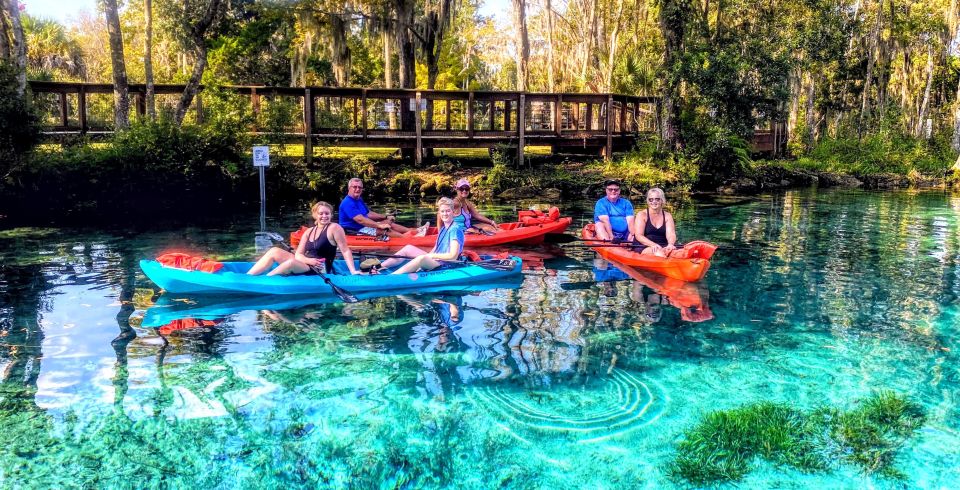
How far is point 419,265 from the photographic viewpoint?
1016 cm

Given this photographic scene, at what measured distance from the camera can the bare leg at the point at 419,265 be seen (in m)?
10.1

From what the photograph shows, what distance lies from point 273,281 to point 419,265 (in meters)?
1.96

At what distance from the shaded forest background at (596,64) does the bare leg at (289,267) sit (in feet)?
35.9

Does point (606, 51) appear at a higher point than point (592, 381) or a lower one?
higher

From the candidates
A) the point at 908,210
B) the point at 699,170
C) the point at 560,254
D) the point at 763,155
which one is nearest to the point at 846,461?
the point at 560,254

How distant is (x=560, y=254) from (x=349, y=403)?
7738 millimetres

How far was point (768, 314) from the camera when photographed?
8844 mm

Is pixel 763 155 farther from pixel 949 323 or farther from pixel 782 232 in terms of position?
pixel 949 323

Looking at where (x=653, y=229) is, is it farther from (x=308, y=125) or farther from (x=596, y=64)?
(x=596, y=64)

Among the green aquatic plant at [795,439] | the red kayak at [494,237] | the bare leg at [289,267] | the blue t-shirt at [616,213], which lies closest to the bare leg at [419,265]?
the bare leg at [289,267]

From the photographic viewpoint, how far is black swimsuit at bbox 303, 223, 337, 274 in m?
9.41

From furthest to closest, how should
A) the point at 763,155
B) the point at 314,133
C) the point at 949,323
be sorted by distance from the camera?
the point at 763,155 → the point at 314,133 → the point at 949,323

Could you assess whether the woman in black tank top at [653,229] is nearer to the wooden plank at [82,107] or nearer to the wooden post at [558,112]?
the wooden post at [558,112]

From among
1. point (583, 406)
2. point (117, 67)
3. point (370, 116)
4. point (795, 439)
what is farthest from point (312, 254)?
point (370, 116)
